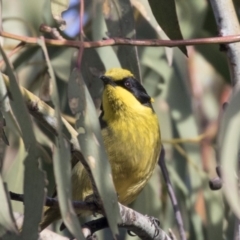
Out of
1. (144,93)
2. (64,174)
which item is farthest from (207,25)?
(64,174)

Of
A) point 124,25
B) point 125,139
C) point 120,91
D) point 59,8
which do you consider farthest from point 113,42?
point 120,91

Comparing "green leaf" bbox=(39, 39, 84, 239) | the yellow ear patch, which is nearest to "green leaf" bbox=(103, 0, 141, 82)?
the yellow ear patch

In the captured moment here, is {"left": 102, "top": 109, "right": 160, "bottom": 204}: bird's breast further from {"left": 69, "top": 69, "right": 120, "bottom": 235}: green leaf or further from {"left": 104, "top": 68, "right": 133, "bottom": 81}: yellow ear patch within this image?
{"left": 69, "top": 69, "right": 120, "bottom": 235}: green leaf

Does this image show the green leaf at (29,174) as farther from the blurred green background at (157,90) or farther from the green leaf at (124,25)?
the blurred green background at (157,90)

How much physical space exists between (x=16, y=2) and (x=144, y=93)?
0.70 metres

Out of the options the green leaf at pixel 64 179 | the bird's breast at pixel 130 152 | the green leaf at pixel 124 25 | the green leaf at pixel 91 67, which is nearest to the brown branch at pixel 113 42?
the green leaf at pixel 64 179

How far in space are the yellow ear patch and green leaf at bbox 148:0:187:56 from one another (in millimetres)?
485

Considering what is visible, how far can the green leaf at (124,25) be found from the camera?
2.18m

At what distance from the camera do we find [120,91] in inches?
94.8

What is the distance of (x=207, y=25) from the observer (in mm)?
2773

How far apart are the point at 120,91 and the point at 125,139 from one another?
7.9 inches

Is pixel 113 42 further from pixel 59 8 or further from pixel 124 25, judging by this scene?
pixel 124 25

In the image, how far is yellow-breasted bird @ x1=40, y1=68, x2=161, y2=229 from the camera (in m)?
2.24

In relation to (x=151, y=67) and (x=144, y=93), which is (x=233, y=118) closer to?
(x=144, y=93)
